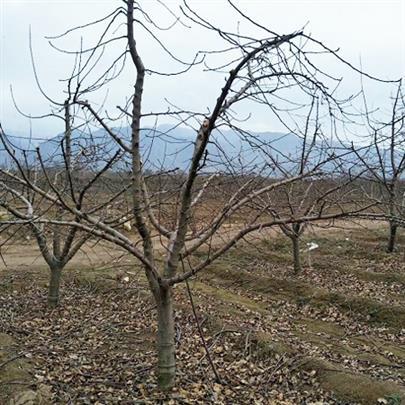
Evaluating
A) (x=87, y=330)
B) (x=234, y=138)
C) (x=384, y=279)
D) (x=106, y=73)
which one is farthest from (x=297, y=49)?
(x=384, y=279)

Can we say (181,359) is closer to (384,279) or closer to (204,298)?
(204,298)

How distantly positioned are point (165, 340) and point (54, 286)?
4.12m

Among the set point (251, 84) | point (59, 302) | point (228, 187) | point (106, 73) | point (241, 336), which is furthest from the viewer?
point (59, 302)

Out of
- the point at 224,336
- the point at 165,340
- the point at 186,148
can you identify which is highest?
the point at 186,148

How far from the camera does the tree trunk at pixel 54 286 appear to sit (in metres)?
8.17

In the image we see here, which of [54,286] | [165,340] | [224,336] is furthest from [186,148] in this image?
[54,286]

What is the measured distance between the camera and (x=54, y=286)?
8.24 metres

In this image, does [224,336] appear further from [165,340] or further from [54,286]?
[54,286]

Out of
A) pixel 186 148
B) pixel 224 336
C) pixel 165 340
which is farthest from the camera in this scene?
pixel 224 336

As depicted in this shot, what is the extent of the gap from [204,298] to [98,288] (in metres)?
2.10

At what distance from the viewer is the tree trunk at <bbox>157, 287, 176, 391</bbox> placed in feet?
14.9

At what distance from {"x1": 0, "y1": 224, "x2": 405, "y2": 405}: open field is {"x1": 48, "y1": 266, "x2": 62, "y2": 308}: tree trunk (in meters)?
0.17

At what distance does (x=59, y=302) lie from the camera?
859cm

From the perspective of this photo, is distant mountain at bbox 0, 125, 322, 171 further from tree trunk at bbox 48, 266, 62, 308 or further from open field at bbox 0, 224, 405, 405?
tree trunk at bbox 48, 266, 62, 308
